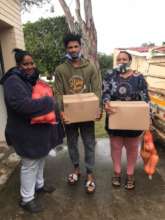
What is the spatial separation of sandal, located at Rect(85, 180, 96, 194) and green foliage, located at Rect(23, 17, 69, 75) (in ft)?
53.9

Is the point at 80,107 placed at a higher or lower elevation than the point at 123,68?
lower

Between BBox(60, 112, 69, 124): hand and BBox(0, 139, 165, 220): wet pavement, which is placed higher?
BBox(60, 112, 69, 124): hand

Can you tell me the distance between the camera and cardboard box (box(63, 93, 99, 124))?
10.7ft

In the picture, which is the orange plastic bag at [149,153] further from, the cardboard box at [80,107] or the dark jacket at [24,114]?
the dark jacket at [24,114]

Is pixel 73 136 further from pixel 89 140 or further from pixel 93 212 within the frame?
pixel 93 212

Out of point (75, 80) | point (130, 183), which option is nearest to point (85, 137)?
point (75, 80)

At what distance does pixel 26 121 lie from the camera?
2.98m

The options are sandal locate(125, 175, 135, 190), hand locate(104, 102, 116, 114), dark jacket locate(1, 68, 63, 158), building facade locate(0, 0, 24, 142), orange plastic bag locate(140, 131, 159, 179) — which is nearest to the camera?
dark jacket locate(1, 68, 63, 158)

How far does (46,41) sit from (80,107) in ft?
57.4

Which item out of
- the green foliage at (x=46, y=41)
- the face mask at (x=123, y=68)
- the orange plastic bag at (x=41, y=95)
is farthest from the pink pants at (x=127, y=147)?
the green foliage at (x=46, y=41)

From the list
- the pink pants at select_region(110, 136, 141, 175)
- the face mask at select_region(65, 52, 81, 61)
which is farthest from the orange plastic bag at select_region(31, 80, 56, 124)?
→ the pink pants at select_region(110, 136, 141, 175)

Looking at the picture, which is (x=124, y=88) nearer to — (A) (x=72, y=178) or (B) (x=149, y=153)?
(B) (x=149, y=153)

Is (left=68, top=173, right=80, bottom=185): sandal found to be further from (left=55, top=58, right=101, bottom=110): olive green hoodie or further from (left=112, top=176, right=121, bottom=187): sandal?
(left=55, top=58, right=101, bottom=110): olive green hoodie

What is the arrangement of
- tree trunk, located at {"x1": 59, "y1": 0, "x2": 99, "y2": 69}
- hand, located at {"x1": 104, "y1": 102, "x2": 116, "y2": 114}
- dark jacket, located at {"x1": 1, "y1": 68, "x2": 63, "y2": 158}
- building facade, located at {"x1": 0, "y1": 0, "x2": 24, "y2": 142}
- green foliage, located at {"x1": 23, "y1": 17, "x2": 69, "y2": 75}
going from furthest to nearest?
green foliage, located at {"x1": 23, "y1": 17, "x2": 69, "y2": 75}
tree trunk, located at {"x1": 59, "y1": 0, "x2": 99, "y2": 69}
building facade, located at {"x1": 0, "y1": 0, "x2": 24, "y2": 142}
hand, located at {"x1": 104, "y1": 102, "x2": 116, "y2": 114}
dark jacket, located at {"x1": 1, "y1": 68, "x2": 63, "y2": 158}
